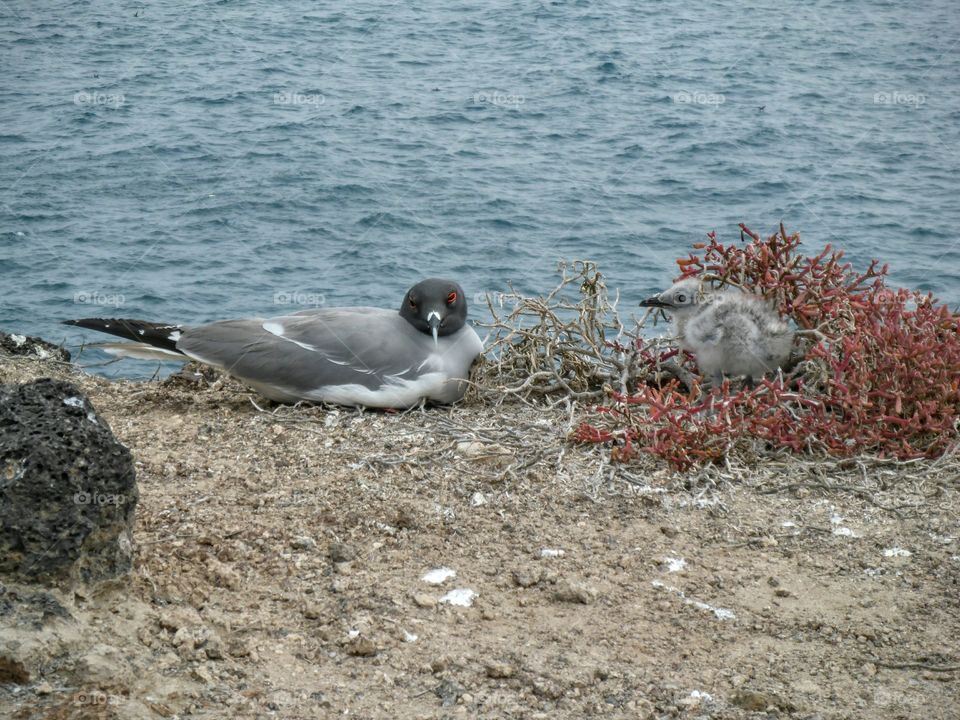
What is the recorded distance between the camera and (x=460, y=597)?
5469mm

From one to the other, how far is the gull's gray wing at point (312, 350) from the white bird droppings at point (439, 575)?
2266 millimetres

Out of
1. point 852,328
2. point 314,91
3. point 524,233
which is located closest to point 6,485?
point 852,328

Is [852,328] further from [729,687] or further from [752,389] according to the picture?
[729,687]

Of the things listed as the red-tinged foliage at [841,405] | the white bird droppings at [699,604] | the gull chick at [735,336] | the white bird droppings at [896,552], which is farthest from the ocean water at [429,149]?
the white bird droppings at [896,552]

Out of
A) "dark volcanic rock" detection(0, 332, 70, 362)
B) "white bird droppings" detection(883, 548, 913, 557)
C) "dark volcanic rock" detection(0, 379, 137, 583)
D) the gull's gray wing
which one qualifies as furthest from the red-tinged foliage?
"dark volcanic rock" detection(0, 332, 70, 362)

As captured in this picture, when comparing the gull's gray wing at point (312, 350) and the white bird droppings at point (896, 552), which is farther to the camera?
the gull's gray wing at point (312, 350)

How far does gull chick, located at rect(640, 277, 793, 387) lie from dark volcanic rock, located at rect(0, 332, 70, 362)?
5.01 metres

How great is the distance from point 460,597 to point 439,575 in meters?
0.21

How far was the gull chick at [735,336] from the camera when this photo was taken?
7496 mm

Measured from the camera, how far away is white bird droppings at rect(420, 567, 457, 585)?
5590 mm

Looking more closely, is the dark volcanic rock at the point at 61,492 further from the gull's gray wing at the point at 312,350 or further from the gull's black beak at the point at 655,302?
the gull's black beak at the point at 655,302

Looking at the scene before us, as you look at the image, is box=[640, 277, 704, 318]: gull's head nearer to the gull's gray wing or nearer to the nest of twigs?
the nest of twigs

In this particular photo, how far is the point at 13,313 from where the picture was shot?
1605 centimetres

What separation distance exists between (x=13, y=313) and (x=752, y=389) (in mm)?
11596
